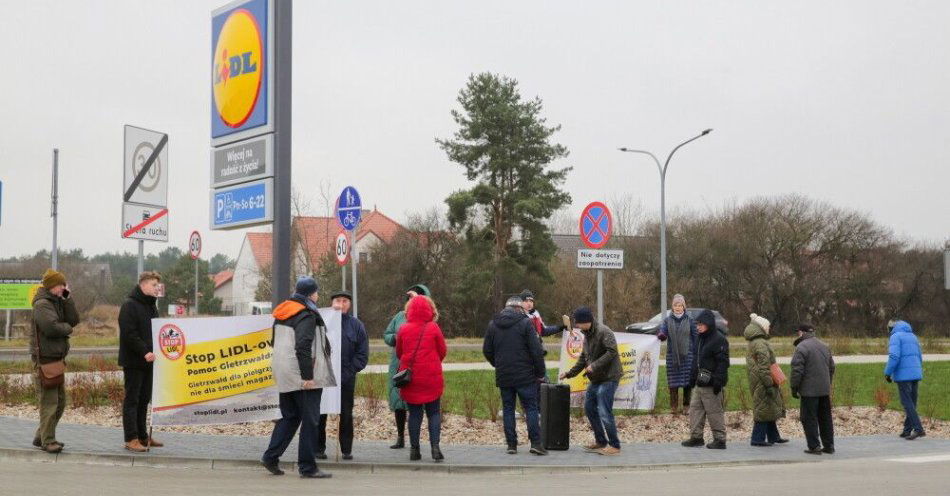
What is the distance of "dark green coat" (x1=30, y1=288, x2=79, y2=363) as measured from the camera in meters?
10.3

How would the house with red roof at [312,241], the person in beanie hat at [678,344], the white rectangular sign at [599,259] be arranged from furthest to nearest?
the house with red roof at [312,241] → the person in beanie hat at [678,344] → the white rectangular sign at [599,259]

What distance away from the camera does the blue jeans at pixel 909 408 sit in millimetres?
13570

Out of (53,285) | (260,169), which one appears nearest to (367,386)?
(260,169)

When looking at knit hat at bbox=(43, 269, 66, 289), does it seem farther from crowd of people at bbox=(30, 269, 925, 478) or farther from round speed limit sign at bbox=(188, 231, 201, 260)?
round speed limit sign at bbox=(188, 231, 201, 260)

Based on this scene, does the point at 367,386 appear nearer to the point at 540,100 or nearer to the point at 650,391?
the point at 650,391

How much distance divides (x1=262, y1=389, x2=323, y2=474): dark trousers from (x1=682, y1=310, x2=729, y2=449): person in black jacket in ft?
16.6

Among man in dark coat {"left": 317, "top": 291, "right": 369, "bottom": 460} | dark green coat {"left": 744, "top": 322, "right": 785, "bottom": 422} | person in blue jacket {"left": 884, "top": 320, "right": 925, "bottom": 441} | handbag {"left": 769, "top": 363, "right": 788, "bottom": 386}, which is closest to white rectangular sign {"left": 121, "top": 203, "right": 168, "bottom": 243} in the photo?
man in dark coat {"left": 317, "top": 291, "right": 369, "bottom": 460}

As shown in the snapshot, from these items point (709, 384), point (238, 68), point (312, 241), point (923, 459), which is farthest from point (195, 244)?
point (923, 459)

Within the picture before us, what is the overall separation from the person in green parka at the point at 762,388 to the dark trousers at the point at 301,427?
5789 mm

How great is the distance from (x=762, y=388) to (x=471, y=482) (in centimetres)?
472

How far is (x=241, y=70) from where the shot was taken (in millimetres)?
12297

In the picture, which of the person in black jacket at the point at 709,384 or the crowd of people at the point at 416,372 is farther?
the person in black jacket at the point at 709,384

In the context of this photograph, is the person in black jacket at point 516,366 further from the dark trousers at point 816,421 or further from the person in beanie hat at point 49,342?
the person in beanie hat at point 49,342

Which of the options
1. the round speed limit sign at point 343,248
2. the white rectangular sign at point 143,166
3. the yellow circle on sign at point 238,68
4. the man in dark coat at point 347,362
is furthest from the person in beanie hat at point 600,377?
the round speed limit sign at point 343,248
